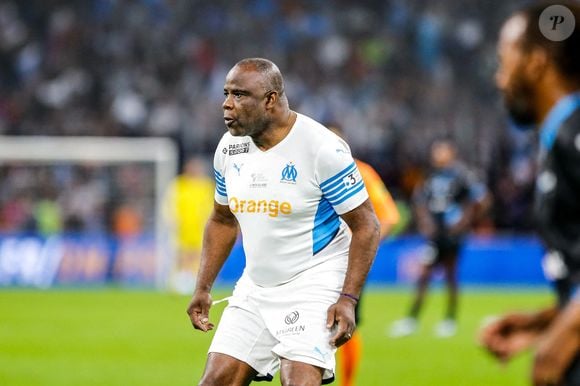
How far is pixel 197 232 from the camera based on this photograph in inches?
907

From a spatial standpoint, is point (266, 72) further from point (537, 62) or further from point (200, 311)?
point (537, 62)

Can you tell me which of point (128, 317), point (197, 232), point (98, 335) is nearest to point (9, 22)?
point (197, 232)

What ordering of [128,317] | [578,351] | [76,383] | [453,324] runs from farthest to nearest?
[128,317] → [453,324] → [76,383] → [578,351]

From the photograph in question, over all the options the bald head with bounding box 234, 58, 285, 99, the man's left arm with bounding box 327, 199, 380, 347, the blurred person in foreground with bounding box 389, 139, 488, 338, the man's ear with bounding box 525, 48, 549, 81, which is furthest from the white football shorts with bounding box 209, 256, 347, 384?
the blurred person in foreground with bounding box 389, 139, 488, 338

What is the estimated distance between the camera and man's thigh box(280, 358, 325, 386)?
5828mm

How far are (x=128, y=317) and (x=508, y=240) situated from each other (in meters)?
10.6

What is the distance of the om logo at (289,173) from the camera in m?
6.16

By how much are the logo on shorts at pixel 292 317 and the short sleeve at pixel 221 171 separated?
0.87 metres

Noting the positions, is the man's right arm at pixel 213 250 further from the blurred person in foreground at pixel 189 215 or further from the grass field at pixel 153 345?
the blurred person in foreground at pixel 189 215

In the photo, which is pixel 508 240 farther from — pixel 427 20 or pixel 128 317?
pixel 128 317

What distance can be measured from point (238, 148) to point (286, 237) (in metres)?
0.61

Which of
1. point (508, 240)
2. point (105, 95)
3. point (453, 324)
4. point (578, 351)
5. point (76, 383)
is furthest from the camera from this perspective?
point (105, 95)

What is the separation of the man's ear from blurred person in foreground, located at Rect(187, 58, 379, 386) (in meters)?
2.44

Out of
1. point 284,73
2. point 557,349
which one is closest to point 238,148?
point 557,349
